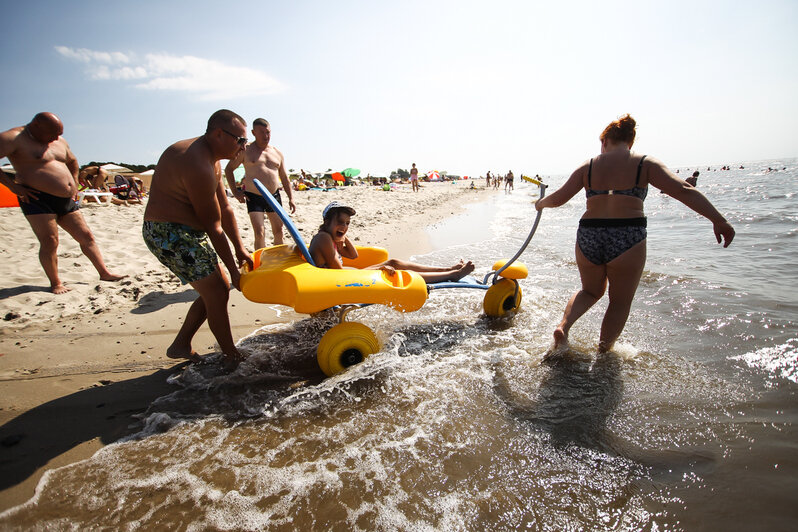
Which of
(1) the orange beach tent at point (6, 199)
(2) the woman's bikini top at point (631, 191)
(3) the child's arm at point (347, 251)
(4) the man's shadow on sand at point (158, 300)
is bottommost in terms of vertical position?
(4) the man's shadow on sand at point (158, 300)

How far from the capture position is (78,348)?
10.1ft

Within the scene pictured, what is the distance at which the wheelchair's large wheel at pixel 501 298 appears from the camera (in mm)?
3828

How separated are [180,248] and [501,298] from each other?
2902 mm

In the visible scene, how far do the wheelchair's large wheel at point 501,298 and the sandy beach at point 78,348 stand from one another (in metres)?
2.17

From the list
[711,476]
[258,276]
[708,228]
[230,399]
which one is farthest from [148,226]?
[708,228]

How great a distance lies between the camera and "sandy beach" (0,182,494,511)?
6.66 feet

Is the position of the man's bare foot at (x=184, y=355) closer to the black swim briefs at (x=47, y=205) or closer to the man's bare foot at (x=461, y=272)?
the man's bare foot at (x=461, y=272)

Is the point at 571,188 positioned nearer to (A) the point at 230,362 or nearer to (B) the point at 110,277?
(A) the point at 230,362

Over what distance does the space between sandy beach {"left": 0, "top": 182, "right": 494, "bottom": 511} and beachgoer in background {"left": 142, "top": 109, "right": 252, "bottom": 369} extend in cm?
83

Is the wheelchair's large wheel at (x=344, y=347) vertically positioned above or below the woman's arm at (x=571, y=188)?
below

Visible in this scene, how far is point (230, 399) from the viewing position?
98.2 inches

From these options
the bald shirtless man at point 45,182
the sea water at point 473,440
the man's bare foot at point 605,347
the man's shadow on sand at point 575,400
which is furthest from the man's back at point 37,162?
the man's bare foot at point 605,347

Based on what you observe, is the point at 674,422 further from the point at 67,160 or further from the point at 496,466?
the point at 67,160

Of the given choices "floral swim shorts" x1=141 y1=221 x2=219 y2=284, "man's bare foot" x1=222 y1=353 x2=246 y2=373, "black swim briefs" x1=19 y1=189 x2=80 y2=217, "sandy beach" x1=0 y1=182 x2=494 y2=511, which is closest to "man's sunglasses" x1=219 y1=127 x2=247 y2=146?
"floral swim shorts" x1=141 y1=221 x2=219 y2=284
